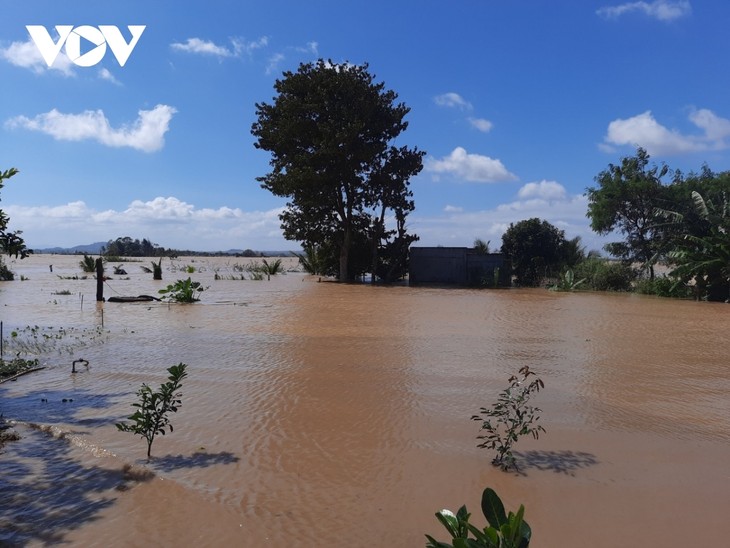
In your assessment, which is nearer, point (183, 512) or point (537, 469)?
point (183, 512)

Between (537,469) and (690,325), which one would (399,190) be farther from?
(537,469)

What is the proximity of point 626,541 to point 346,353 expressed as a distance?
6.39 metres

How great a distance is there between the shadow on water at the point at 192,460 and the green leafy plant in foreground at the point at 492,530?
114 inches

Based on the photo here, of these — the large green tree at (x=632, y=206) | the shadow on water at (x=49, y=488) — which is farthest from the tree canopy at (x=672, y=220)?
the shadow on water at (x=49, y=488)

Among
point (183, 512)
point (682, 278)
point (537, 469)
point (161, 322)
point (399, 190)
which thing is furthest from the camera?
point (399, 190)

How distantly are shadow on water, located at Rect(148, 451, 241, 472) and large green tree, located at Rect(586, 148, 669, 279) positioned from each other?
23.1 meters

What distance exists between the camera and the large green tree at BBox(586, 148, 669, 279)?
80.0ft

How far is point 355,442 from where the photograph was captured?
5.32 metres

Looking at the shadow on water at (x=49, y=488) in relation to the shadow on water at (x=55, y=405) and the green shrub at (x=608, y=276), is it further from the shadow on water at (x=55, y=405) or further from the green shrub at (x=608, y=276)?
the green shrub at (x=608, y=276)

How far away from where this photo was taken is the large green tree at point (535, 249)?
28344 millimetres

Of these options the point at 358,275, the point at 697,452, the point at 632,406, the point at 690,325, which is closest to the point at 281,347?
Answer: the point at 632,406

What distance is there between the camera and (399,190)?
27219 mm

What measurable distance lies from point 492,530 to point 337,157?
2411cm

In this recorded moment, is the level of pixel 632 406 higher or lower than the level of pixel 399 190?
lower
